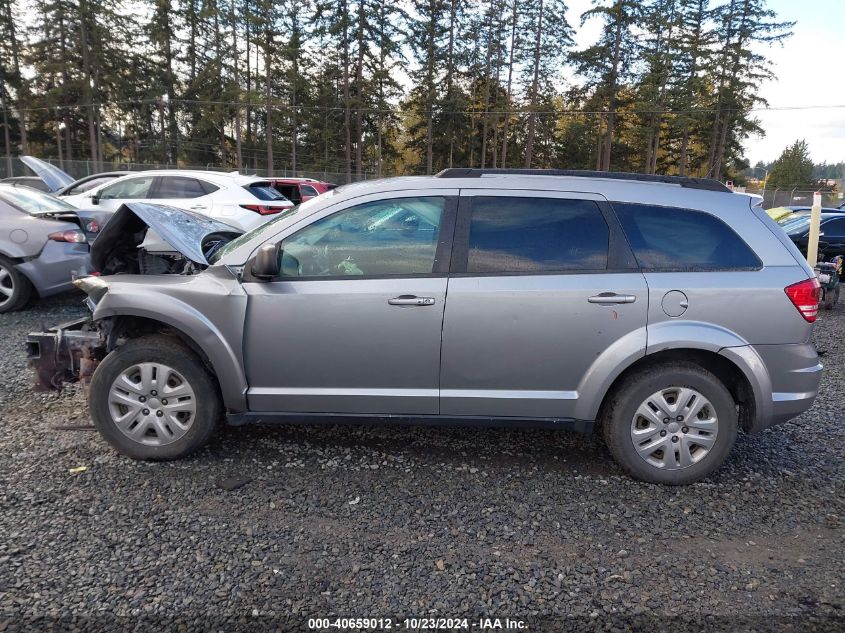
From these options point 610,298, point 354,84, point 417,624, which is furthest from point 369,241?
point 354,84

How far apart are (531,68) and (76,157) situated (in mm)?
33810

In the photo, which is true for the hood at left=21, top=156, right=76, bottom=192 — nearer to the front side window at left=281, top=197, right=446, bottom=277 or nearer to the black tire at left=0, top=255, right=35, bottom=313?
the black tire at left=0, top=255, right=35, bottom=313

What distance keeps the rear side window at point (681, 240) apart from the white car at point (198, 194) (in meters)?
7.43

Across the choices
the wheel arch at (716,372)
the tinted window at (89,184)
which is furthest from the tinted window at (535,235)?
the tinted window at (89,184)

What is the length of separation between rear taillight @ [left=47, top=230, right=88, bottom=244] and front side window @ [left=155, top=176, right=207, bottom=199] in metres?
3.00

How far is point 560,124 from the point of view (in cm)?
4397

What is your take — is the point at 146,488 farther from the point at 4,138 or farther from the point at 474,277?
the point at 4,138

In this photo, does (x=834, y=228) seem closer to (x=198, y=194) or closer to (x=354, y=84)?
(x=198, y=194)

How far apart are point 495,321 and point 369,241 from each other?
87cm

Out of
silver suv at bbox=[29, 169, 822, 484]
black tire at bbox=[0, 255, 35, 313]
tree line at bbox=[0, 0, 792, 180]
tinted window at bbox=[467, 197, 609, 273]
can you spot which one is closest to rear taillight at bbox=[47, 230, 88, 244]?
black tire at bbox=[0, 255, 35, 313]

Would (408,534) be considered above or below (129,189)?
below

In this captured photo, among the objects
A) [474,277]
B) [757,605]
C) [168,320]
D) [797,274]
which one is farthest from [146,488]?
[797,274]

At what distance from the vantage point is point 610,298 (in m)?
3.29

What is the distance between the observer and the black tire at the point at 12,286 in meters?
7.03
